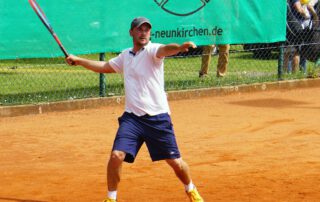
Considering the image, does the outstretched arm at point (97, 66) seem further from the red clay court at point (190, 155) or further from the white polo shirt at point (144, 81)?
the red clay court at point (190, 155)

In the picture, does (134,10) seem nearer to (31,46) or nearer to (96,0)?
(96,0)

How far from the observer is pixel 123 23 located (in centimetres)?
1275

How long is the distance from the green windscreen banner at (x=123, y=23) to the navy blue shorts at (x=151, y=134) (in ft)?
17.8

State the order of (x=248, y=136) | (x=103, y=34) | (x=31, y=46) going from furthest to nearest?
(x=103, y=34) < (x=31, y=46) < (x=248, y=136)

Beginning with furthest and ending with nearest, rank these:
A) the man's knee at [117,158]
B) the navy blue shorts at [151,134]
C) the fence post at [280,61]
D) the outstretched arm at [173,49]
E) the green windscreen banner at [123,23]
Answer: the fence post at [280,61], the green windscreen banner at [123,23], the navy blue shorts at [151,134], the man's knee at [117,158], the outstretched arm at [173,49]

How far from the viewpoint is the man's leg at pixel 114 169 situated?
643 centimetres

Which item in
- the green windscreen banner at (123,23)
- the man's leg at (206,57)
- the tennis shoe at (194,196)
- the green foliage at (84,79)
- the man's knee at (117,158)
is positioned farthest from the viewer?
the man's leg at (206,57)

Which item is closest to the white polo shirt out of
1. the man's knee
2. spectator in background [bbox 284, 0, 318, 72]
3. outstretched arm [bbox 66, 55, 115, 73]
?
outstretched arm [bbox 66, 55, 115, 73]

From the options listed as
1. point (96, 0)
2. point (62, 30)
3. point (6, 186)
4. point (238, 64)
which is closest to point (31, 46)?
point (62, 30)

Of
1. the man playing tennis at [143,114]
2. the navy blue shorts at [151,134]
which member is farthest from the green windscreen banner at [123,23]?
the navy blue shorts at [151,134]

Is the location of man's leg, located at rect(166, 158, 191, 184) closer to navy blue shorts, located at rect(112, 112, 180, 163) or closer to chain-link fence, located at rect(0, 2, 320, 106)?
navy blue shorts, located at rect(112, 112, 180, 163)

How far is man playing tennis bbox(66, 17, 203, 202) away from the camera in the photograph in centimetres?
646

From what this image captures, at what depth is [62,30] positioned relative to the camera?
1205cm

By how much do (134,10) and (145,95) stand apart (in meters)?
6.46
